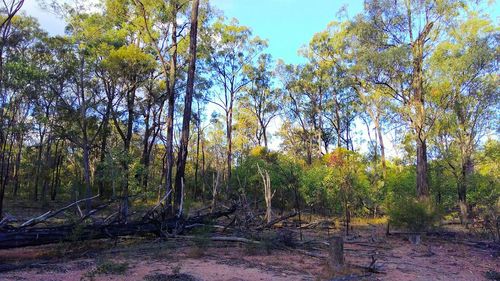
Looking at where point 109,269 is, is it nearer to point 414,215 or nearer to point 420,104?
point 414,215

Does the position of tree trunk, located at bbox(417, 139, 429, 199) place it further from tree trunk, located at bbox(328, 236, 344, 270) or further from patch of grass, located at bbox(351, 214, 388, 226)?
tree trunk, located at bbox(328, 236, 344, 270)

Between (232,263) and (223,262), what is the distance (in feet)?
0.63

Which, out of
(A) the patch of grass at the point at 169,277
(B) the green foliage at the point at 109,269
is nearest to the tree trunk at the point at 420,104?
(A) the patch of grass at the point at 169,277

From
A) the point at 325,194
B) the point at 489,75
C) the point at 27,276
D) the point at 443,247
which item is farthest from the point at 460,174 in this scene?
the point at 27,276

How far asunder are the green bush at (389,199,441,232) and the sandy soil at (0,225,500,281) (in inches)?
45.4

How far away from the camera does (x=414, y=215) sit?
12.5 m

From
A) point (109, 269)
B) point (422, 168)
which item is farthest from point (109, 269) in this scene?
point (422, 168)

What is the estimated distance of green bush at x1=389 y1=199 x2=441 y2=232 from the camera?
1243 cm

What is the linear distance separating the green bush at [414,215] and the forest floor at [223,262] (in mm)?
976

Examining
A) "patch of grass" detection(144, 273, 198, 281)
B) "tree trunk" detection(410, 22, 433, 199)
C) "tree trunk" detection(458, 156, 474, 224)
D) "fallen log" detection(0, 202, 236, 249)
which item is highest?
"tree trunk" detection(410, 22, 433, 199)

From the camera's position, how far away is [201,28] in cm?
2144

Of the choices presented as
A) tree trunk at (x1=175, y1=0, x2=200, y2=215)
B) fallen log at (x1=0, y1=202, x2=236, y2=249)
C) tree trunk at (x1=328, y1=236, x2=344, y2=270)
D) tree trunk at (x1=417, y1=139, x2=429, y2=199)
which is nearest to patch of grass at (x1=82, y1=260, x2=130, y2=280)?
fallen log at (x1=0, y1=202, x2=236, y2=249)

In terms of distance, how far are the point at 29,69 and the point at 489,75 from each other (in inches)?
743

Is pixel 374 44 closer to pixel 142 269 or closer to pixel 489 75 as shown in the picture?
pixel 489 75
